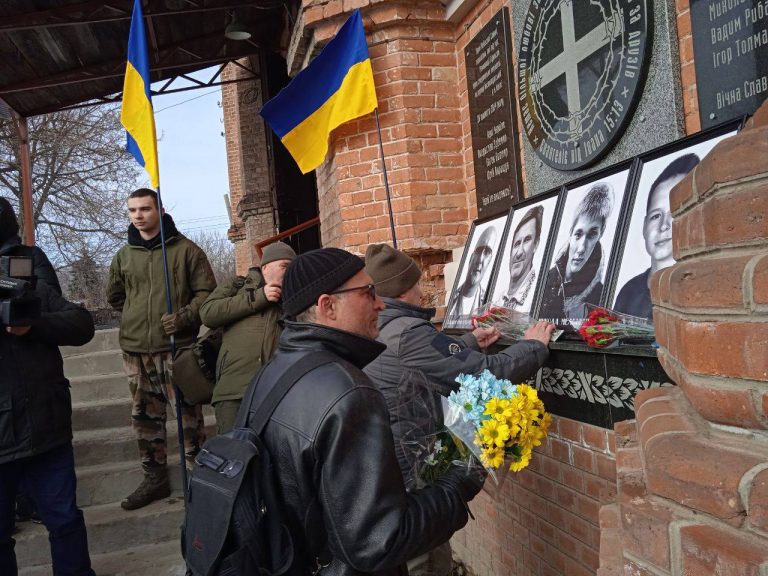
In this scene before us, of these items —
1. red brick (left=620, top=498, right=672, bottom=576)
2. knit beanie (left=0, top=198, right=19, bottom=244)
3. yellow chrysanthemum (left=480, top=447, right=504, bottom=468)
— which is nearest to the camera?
red brick (left=620, top=498, right=672, bottom=576)

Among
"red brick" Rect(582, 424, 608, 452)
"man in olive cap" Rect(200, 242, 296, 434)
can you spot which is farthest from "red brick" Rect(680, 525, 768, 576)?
"man in olive cap" Rect(200, 242, 296, 434)

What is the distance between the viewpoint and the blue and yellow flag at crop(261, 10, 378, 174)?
4.11 meters

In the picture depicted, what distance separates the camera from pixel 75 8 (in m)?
6.29

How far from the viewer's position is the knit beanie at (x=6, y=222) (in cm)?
315

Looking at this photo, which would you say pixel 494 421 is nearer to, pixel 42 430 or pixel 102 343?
pixel 42 430

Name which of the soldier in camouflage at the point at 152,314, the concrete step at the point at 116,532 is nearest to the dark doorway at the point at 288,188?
the soldier in camouflage at the point at 152,314

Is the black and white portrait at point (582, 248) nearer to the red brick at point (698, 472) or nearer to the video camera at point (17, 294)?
the red brick at point (698, 472)

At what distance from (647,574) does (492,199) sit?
3.19m

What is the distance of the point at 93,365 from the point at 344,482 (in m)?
5.40

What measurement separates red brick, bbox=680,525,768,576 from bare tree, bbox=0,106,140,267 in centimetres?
1644

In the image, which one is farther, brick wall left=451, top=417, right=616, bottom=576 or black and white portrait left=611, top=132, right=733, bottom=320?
brick wall left=451, top=417, right=616, bottom=576

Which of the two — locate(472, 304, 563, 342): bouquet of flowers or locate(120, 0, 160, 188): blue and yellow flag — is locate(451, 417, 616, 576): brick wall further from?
locate(120, 0, 160, 188): blue and yellow flag

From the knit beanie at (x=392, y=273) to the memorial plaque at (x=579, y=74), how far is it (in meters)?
0.95

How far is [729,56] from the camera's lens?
213 cm
